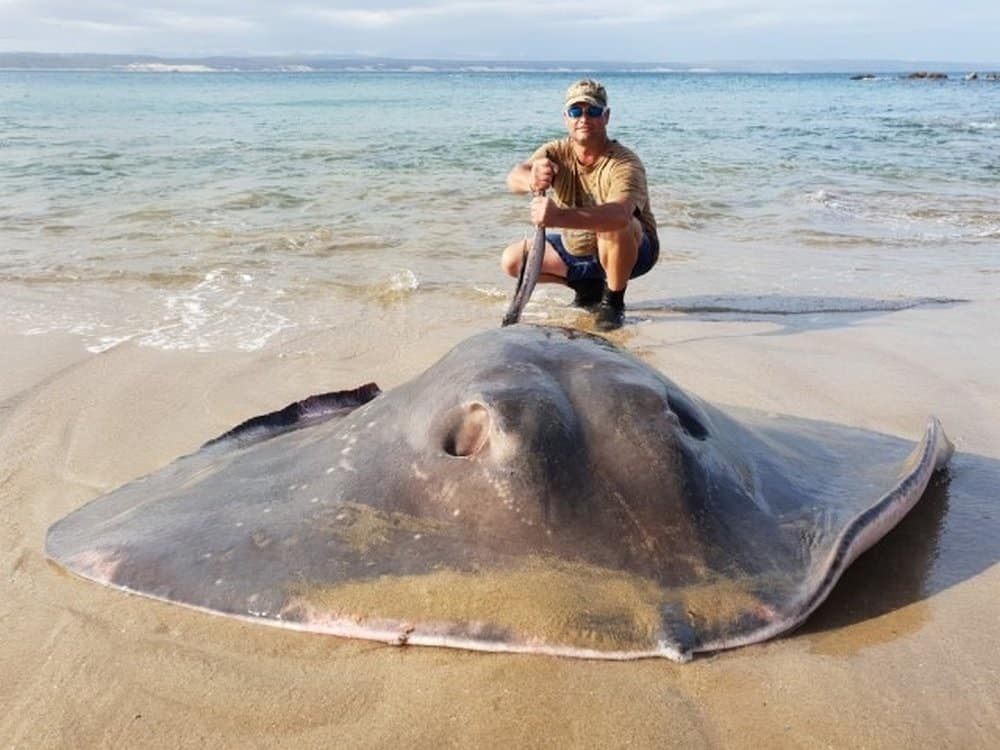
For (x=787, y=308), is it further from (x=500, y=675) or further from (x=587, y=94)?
(x=500, y=675)

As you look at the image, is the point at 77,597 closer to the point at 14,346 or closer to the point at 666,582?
the point at 666,582

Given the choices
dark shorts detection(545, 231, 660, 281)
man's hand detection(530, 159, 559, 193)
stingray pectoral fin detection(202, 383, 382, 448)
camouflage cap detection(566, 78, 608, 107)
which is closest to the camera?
stingray pectoral fin detection(202, 383, 382, 448)

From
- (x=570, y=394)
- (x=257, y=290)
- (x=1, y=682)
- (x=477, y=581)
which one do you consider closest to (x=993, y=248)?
(x=257, y=290)

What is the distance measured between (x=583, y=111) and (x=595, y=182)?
487 mm

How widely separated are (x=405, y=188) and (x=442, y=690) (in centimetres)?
1144

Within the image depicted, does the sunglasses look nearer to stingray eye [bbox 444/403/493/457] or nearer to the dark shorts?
the dark shorts

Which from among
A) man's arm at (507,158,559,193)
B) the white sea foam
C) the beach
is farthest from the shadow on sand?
the white sea foam

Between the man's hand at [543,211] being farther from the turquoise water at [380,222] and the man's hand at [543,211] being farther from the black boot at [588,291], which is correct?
the turquoise water at [380,222]

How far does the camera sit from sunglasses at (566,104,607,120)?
5.86m

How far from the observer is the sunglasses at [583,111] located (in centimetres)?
586

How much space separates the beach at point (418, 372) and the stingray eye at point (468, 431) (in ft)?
1.95

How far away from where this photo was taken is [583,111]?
588 cm

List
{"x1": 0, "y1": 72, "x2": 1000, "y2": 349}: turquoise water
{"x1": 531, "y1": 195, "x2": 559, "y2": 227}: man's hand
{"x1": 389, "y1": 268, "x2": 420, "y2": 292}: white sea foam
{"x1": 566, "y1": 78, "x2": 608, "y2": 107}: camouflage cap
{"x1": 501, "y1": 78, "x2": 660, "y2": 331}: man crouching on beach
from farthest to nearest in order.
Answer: {"x1": 389, "y1": 268, "x2": 420, "y2": 292}: white sea foam → {"x1": 0, "y1": 72, "x2": 1000, "y2": 349}: turquoise water → {"x1": 566, "y1": 78, "x2": 608, "y2": 107}: camouflage cap → {"x1": 501, "y1": 78, "x2": 660, "y2": 331}: man crouching on beach → {"x1": 531, "y1": 195, "x2": 559, "y2": 227}: man's hand

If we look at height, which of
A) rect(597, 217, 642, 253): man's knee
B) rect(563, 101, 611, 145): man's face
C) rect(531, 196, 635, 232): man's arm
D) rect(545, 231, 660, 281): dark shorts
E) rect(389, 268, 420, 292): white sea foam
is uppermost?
rect(563, 101, 611, 145): man's face
